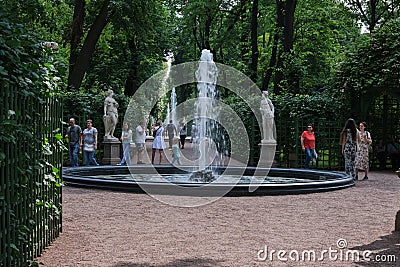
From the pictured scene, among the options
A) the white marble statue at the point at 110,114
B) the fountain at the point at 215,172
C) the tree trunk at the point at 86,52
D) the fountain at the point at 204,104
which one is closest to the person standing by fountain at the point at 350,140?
the fountain at the point at 215,172

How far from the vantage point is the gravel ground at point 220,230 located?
621 centimetres

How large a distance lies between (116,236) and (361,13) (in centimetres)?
2579

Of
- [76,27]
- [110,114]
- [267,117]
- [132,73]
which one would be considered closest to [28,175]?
[267,117]

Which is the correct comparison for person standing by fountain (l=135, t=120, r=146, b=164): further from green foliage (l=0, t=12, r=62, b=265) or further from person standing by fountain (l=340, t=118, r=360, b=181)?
green foliage (l=0, t=12, r=62, b=265)

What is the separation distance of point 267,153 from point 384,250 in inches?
607

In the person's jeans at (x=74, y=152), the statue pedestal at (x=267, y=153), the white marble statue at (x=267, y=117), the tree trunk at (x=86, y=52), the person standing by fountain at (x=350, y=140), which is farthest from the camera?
the tree trunk at (x=86, y=52)

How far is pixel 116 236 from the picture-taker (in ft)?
24.3

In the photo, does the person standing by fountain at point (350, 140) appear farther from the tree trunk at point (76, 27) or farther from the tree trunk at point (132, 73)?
the tree trunk at point (132, 73)

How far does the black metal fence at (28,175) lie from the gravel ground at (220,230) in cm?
41

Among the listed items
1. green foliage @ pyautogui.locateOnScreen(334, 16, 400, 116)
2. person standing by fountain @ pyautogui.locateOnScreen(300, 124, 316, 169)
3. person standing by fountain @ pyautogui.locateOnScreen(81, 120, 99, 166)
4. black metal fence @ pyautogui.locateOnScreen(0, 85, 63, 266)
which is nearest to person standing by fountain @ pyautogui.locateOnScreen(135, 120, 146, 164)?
person standing by fountain @ pyautogui.locateOnScreen(81, 120, 99, 166)

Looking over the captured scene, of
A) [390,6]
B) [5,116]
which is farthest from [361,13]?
[5,116]

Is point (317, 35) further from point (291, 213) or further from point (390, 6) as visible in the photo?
point (291, 213)

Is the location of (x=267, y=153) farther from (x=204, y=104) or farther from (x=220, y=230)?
(x=220, y=230)

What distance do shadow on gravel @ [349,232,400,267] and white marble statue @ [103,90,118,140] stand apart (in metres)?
16.5
